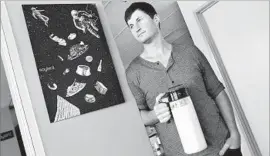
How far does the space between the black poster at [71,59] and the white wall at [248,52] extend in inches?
23.0

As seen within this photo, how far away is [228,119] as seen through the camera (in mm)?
908

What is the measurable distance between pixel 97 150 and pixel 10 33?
64 cm

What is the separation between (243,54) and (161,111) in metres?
0.32

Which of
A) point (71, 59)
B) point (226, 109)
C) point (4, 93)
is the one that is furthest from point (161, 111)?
point (4, 93)

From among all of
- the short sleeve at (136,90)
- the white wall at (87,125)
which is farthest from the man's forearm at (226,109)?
the white wall at (87,125)

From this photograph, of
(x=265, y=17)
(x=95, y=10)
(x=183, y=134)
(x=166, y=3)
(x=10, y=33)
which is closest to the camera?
(x=265, y=17)

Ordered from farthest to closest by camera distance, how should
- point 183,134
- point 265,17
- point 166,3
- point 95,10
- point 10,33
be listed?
point 95,10 < point 10,33 < point 166,3 < point 183,134 < point 265,17

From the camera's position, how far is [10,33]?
1.17 meters

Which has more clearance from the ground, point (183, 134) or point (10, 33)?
point (10, 33)

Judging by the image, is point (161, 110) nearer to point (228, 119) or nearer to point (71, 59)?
point (228, 119)

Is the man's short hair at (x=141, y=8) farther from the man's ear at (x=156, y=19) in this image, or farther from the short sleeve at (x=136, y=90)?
the short sleeve at (x=136, y=90)

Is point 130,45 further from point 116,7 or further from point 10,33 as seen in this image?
point 10,33

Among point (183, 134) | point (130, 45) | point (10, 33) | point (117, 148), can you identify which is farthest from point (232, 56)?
point (10, 33)

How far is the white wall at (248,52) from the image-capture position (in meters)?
0.79
